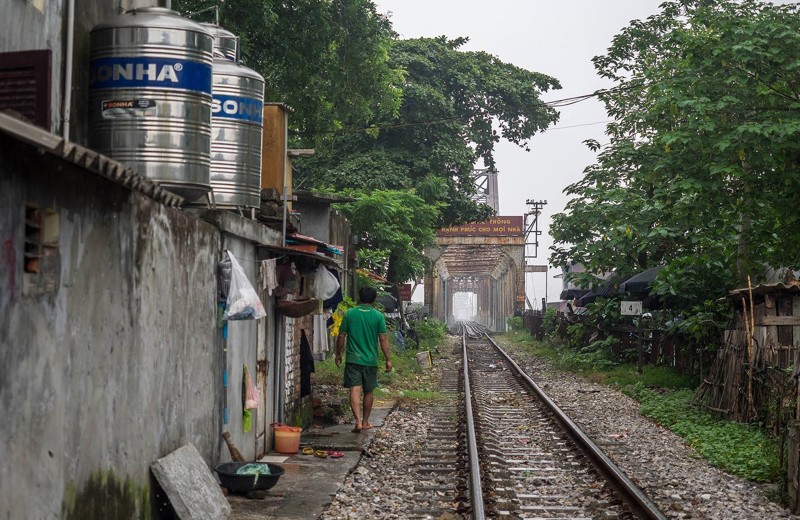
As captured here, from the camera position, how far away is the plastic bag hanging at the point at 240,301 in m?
8.49

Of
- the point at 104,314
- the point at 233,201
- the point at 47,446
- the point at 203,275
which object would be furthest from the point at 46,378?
the point at 233,201

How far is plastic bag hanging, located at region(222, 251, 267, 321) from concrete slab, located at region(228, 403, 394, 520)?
1.66 metres

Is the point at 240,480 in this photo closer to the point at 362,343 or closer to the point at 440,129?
the point at 362,343

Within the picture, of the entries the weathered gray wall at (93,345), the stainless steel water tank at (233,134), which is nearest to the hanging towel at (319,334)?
the stainless steel water tank at (233,134)

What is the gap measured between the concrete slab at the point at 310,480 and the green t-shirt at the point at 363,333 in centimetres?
104

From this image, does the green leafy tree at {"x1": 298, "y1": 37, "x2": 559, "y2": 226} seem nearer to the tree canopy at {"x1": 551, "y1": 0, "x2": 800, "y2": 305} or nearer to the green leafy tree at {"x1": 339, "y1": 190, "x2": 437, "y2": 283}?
the green leafy tree at {"x1": 339, "y1": 190, "x2": 437, "y2": 283}

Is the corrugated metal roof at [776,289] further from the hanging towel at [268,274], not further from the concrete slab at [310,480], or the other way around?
the hanging towel at [268,274]

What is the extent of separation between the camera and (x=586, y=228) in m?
24.5

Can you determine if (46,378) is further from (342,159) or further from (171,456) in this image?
(342,159)

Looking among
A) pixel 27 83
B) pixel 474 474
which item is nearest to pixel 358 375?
pixel 474 474

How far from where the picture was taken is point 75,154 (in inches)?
190

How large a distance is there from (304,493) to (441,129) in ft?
85.9

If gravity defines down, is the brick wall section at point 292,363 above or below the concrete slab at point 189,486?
above

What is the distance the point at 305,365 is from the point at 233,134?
4.31 meters
